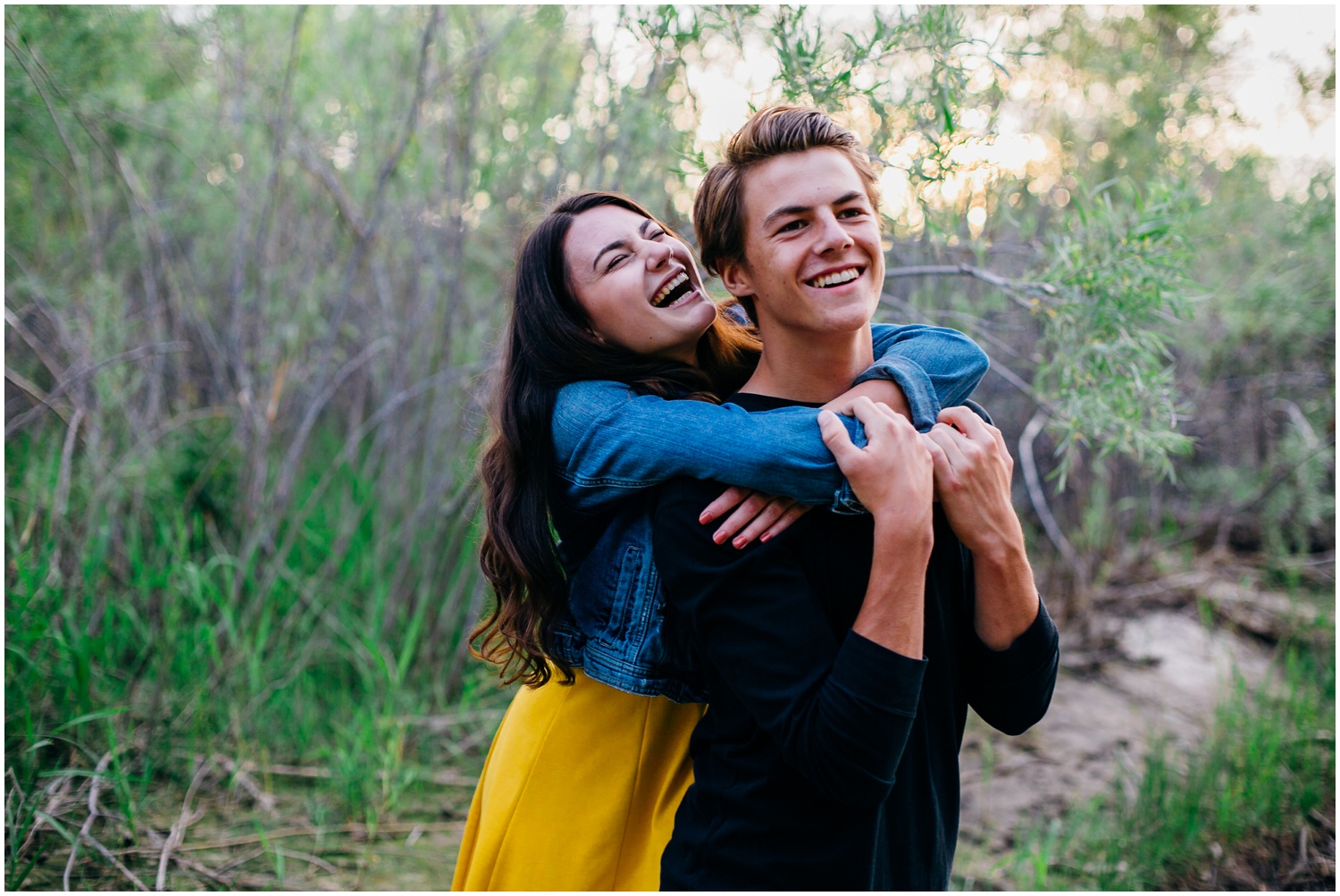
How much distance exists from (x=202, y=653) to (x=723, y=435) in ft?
8.62

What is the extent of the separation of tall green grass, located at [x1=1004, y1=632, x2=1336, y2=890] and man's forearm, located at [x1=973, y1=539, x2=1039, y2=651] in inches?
66.7

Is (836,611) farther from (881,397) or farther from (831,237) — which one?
(831,237)

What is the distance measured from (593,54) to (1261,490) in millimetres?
4239

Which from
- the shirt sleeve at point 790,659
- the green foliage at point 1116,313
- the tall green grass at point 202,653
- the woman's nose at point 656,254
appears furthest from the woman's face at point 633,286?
the tall green grass at point 202,653

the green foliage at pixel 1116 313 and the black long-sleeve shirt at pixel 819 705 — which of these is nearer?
the black long-sleeve shirt at pixel 819 705

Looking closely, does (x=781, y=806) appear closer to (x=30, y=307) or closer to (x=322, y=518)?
(x=322, y=518)

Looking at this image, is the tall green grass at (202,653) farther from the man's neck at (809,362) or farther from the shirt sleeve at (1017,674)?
the shirt sleeve at (1017,674)

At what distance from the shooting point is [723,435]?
1.29 metres

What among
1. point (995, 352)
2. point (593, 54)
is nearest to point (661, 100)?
point (593, 54)

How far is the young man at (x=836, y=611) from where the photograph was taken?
3.71 ft

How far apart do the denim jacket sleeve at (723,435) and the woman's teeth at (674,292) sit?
0.19 metres

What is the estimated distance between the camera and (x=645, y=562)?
1.41 m

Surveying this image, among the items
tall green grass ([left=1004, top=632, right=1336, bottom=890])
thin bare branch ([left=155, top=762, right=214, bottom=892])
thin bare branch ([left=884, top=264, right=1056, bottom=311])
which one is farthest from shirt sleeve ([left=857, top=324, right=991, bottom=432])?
thin bare branch ([left=155, top=762, right=214, bottom=892])

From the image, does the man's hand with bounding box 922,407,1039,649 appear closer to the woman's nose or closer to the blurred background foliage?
the woman's nose
